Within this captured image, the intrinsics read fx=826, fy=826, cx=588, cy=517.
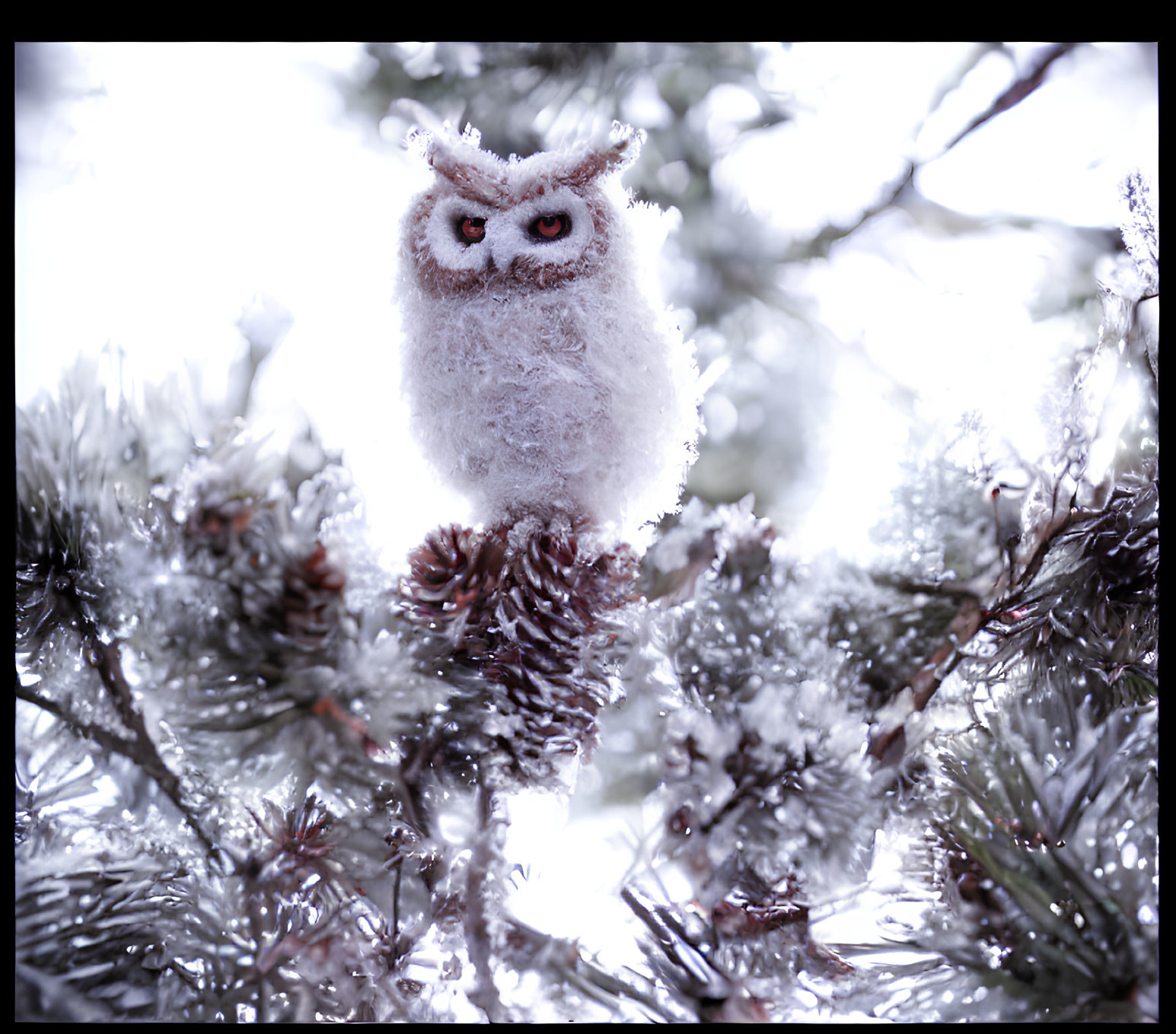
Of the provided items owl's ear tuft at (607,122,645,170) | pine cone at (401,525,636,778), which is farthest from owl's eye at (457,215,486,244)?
pine cone at (401,525,636,778)

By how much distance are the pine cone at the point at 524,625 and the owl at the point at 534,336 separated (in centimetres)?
3

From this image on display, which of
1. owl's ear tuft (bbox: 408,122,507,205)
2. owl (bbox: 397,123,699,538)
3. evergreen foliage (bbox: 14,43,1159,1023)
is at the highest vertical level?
owl's ear tuft (bbox: 408,122,507,205)

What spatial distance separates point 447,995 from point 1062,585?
564 mm

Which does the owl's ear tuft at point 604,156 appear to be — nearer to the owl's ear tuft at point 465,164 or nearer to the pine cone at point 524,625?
the owl's ear tuft at point 465,164

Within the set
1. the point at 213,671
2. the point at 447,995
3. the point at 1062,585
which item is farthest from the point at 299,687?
the point at 1062,585

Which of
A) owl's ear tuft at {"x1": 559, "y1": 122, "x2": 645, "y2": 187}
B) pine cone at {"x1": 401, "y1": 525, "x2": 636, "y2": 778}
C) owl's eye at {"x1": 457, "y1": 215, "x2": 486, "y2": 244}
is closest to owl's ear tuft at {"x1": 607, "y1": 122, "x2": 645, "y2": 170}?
owl's ear tuft at {"x1": 559, "y1": 122, "x2": 645, "y2": 187}

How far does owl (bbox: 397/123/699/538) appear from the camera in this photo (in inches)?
23.1

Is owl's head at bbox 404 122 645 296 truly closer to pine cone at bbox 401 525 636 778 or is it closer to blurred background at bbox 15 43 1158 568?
blurred background at bbox 15 43 1158 568

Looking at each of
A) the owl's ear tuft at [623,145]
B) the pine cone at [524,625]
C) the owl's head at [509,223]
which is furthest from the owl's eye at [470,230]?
the pine cone at [524,625]

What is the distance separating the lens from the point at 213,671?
0.60 metres

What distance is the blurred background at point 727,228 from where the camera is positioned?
2.05ft

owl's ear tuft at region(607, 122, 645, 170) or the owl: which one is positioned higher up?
owl's ear tuft at region(607, 122, 645, 170)

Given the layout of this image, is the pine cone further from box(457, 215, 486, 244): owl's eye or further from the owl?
box(457, 215, 486, 244): owl's eye

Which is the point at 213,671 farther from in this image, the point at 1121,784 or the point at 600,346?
the point at 1121,784
